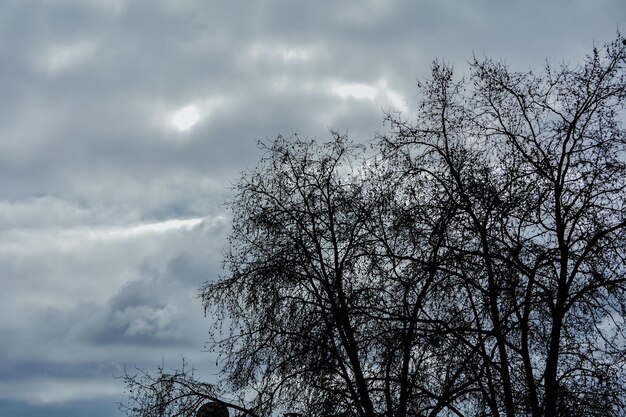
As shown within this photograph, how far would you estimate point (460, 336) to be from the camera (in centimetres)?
1411

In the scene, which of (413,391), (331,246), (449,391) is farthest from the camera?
(331,246)

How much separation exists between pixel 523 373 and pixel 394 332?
2528mm

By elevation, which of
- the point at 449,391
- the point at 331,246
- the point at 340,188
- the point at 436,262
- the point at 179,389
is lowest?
the point at 449,391

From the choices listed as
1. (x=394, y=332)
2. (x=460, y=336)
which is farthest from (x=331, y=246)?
(x=460, y=336)

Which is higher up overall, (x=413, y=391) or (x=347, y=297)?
(x=347, y=297)

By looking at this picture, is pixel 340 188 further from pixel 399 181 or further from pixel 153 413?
pixel 153 413

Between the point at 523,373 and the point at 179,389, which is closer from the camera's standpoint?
the point at 523,373

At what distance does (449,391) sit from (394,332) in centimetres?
143

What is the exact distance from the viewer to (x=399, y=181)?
15828mm

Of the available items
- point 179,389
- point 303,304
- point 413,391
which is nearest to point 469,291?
point 413,391

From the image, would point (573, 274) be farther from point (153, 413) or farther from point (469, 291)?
point (153, 413)

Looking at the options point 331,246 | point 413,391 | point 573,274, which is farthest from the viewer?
point 331,246

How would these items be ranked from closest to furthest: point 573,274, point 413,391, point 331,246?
1. point 573,274
2. point 413,391
3. point 331,246

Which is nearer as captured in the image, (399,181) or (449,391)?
(449,391)
